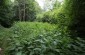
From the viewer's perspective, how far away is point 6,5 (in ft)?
59.2

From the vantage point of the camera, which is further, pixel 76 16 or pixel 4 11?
pixel 4 11

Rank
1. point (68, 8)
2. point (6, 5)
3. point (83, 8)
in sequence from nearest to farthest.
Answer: point (83, 8)
point (68, 8)
point (6, 5)

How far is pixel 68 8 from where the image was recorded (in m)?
4.82

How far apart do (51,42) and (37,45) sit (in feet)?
1.13

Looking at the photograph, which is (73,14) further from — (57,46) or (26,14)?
(26,14)

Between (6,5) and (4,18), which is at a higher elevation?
(6,5)

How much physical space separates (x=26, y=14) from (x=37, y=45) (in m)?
26.0

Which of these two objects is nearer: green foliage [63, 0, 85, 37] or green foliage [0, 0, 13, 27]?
green foliage [63, 0, 85, 37]

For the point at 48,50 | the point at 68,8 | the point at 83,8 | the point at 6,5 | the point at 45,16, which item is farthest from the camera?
the point at 45,16

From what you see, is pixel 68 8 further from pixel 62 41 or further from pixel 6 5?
pixel 6 5

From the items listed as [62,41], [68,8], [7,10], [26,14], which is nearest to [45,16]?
[7,10]

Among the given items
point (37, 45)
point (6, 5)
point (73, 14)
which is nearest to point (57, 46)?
point (37, 45)

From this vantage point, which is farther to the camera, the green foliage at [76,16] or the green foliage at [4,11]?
the green foliage at [4,11]

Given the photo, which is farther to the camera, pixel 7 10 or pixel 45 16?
pixel 45 16
